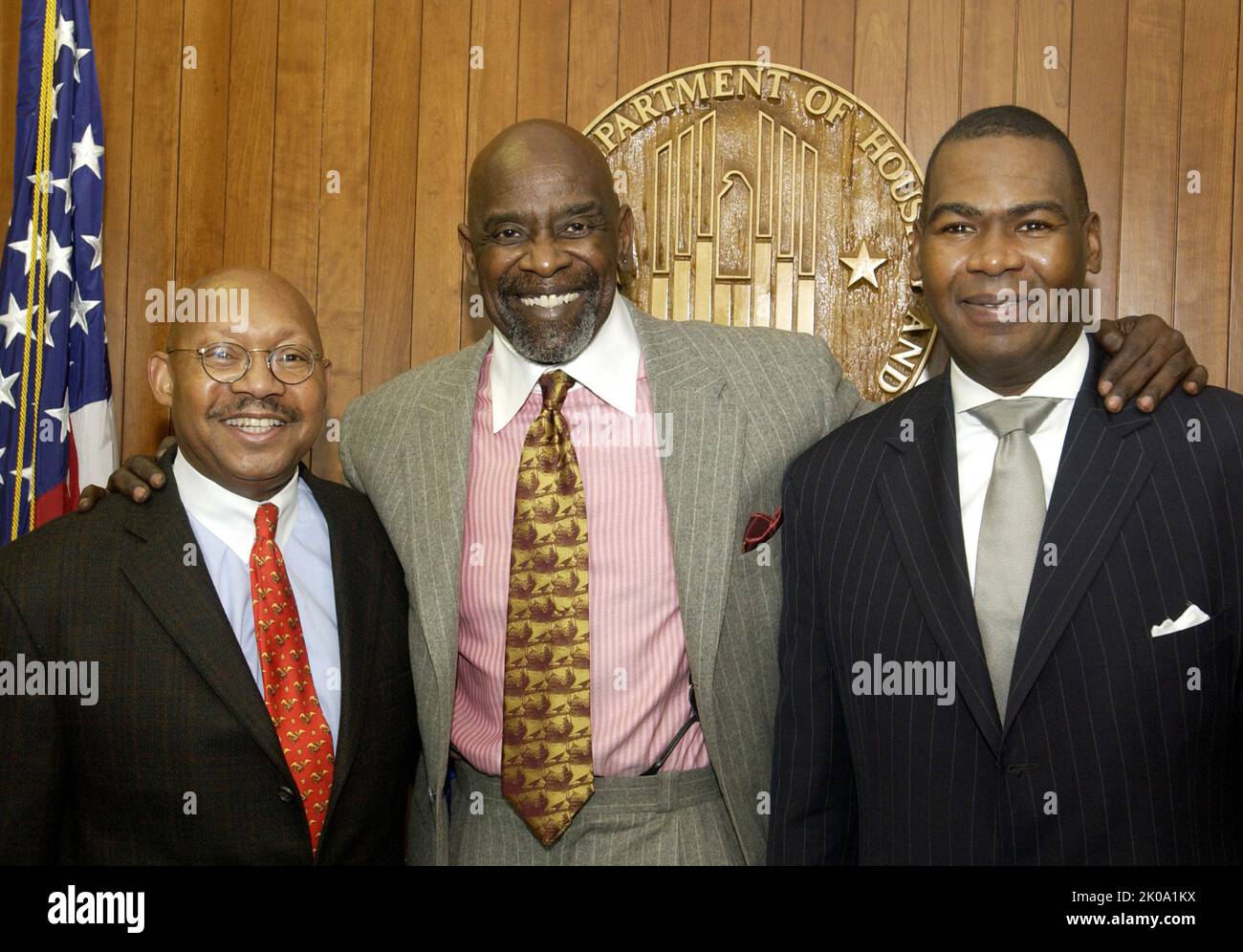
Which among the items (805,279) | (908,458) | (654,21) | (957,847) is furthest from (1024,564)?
(654,21)

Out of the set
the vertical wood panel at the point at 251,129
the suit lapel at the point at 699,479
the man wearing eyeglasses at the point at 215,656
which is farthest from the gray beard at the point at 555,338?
the vertical wood panel at the point at 251,129

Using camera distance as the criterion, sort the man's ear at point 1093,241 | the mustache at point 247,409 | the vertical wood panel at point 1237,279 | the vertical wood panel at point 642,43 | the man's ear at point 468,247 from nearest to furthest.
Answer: the man's ear at point 1093,241
the mustache at point 247,409
the man's ear at point 468,247
the vertical wood panel at point 1237,279
the vertical wood panel at point 642,43

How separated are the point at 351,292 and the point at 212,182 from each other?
1.75ft

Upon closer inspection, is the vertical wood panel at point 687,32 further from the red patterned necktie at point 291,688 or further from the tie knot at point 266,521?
the red patterned necktie at point 291,688

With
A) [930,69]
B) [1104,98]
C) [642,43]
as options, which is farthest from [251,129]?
[1104,98]

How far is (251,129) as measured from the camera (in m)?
3.43

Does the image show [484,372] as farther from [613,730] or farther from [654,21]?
[654,21]

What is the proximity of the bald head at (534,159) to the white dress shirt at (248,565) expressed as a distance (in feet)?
2.40

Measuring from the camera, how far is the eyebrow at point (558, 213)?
7.89ft

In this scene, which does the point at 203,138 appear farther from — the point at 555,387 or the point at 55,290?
the point at 555,387

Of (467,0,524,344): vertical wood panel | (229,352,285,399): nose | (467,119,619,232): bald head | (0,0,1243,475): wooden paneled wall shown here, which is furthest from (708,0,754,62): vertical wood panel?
(229,352,285,399): nose
